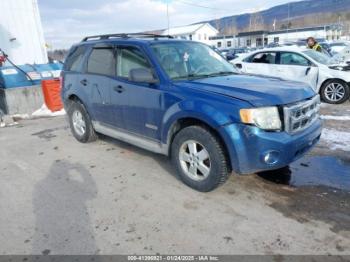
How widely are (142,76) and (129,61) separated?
2.43 ft

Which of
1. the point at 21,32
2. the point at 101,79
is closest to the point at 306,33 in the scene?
the point at 21,32

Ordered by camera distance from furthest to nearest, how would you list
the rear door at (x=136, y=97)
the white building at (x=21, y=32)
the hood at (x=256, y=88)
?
the white building at (x=21, y=32) → the rear door at (x=136, y=97) → the hood at (x=256, y=88)

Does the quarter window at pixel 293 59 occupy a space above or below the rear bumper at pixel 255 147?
above

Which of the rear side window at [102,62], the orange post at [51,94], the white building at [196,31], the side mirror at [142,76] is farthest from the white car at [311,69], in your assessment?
the white building at [196,31]

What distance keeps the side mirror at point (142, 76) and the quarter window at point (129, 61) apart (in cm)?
19

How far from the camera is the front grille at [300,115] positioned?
3402 millimetres

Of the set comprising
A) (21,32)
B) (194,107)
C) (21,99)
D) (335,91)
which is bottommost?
(335,91)

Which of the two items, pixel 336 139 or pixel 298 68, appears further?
pixel 298 68

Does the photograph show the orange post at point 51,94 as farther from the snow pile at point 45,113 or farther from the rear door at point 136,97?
the rear door at point 136,97

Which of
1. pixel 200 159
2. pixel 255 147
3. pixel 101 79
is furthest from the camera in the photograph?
pixel 101 79

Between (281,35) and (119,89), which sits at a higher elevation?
(281,35)

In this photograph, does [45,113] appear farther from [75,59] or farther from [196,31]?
[196,31]

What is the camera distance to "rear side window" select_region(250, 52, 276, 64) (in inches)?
385

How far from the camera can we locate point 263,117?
10.8ft
